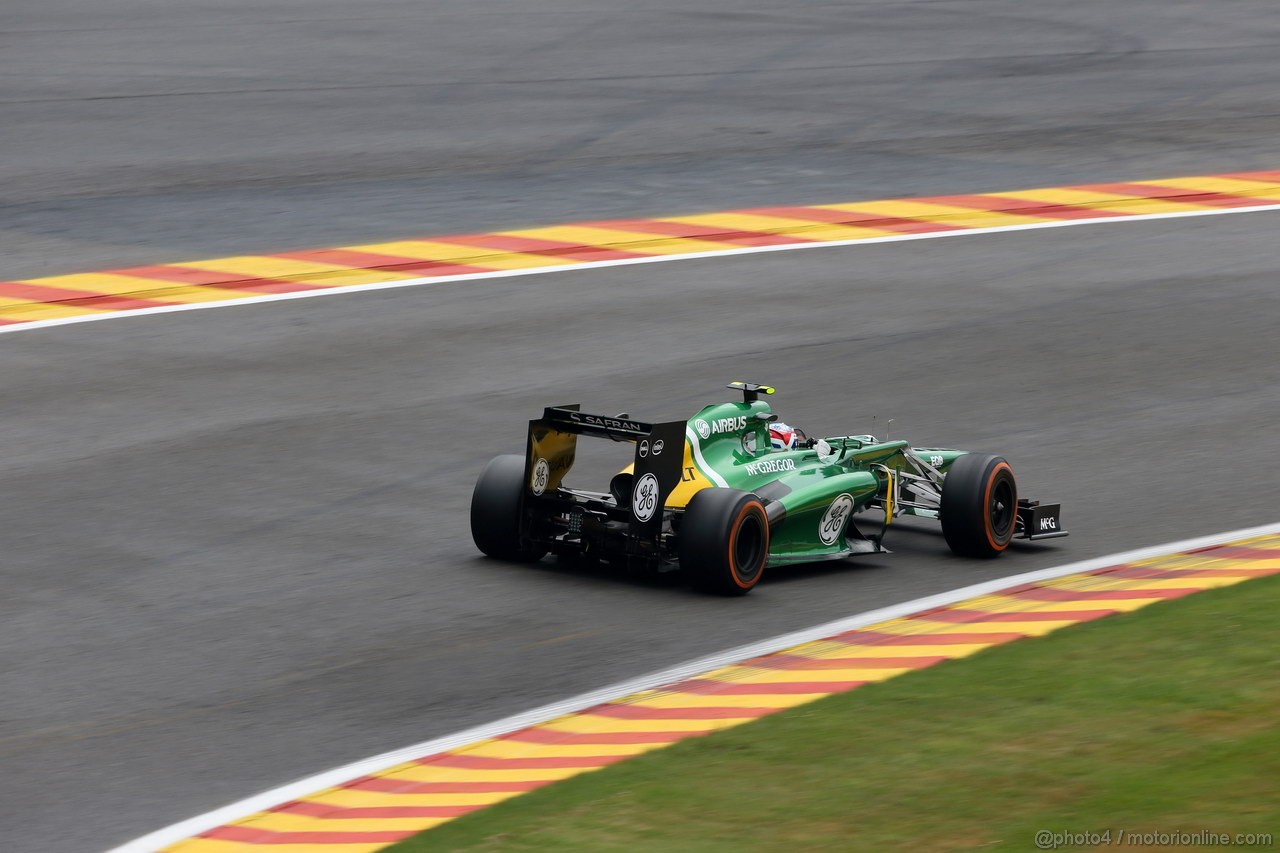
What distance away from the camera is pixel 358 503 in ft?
42.5

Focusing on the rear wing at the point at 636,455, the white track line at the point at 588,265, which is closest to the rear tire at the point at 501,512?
the rear wing at the point at 636,455

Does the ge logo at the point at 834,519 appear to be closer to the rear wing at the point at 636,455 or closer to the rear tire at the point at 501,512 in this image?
the rear wing at the point at 636,455

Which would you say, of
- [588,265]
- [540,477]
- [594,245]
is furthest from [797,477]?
[594,245]

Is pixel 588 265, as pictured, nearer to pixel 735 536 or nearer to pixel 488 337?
pixel 488 337

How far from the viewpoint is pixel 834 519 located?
11742 millimetres

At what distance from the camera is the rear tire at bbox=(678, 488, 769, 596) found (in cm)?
1081

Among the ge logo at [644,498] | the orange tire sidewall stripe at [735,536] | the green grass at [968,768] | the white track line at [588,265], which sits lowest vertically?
the green grass at [968,768]

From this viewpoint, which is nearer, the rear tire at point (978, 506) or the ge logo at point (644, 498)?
the ge logo at point (644, 498)

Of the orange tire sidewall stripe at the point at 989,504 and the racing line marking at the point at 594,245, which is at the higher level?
the racing line marking at the point at 594,245

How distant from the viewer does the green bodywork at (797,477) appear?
11.5 metres

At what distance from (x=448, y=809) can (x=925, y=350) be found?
33.4ft

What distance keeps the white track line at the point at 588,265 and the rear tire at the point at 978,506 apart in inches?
348

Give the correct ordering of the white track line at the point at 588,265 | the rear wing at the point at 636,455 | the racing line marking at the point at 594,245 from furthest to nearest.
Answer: the racing line marking at the point at 594,245 < the white track line at the point at 588,265 < the rear wing at the point at 636,455

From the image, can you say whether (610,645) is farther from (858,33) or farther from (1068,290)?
(858,33)
